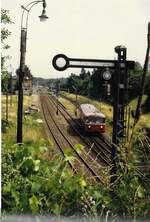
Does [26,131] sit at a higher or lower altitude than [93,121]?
higher

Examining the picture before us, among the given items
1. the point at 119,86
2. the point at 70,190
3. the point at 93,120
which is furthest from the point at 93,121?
the point at 70,190

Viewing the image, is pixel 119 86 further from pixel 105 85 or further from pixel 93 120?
pixel 93 120

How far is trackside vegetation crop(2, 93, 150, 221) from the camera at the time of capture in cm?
345

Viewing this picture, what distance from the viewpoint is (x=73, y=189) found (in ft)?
11.6

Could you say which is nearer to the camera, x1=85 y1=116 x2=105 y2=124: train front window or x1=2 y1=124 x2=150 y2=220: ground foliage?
x1=2 y1=124 x2=150 y2=220: ground foliage

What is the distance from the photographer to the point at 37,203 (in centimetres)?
336

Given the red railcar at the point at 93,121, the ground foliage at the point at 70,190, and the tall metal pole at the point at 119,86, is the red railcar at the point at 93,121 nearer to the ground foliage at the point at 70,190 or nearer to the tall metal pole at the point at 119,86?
the tall metal pole at the point at 119,86

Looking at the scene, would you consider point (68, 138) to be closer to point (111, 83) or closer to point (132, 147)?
point (111, 83)

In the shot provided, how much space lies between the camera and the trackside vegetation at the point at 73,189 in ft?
11.3

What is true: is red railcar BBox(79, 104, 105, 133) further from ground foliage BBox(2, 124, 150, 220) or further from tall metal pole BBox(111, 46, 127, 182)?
ground foliage BBox(2, 124, 150, 220)

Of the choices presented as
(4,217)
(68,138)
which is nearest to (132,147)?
(4,217)

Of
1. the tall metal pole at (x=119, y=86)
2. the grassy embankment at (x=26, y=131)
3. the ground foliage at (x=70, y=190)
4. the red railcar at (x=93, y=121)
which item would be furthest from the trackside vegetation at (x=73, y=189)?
the red railcar at (x=93, y=121)

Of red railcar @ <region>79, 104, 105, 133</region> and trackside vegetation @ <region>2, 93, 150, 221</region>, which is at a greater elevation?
trackside vegetation @ <region>2, 93, 150, 221</region>

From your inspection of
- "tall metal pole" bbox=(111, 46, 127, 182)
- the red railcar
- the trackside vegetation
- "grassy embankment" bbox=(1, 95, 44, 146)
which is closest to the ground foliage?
the trackside vegetation
